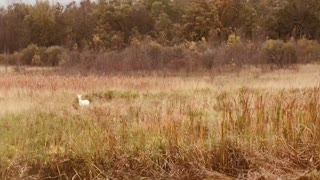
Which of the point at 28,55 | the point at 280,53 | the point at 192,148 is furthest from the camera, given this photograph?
the point at 28,55

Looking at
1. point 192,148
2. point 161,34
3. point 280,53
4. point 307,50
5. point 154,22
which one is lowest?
point 192,148

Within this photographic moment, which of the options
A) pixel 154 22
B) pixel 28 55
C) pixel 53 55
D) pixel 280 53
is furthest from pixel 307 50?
pixel 28 55

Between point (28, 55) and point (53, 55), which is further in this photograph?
point (28, 55)

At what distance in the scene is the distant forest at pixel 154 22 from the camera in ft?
126

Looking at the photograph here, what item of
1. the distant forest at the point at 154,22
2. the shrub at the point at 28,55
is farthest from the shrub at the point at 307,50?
the shrub at the point at 28,55

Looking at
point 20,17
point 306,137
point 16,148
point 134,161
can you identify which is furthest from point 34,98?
point 20,17

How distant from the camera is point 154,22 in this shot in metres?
45.5

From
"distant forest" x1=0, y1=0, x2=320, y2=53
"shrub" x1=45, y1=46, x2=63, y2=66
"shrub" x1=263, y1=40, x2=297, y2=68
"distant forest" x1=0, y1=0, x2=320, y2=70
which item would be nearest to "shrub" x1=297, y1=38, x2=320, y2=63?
"distant forest" x1=0, y1=0, x2=320, y2=70

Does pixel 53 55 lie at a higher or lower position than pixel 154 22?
lower

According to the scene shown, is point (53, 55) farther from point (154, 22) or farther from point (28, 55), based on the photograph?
point (154, 22)

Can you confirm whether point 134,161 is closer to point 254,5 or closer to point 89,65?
point 89,65

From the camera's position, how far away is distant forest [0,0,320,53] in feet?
126

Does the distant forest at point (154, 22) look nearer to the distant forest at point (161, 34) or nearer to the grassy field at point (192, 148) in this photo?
the distant forest at point (161, 34)

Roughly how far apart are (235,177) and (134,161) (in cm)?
93
